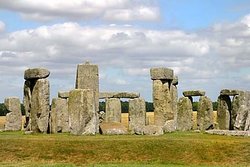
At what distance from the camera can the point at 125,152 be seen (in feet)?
95.7

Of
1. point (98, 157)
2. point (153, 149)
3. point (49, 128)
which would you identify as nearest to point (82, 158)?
point (98, 157)

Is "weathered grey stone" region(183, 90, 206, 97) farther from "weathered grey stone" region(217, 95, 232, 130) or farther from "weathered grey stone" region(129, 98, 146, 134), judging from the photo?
"weathered grey stone" region(129, 98, 146, 134)

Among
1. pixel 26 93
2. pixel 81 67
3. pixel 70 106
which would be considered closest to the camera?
pixel 70 106

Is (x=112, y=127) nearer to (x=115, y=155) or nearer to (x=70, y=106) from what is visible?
(x=70, y=106)

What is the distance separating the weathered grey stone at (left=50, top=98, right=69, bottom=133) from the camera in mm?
38438

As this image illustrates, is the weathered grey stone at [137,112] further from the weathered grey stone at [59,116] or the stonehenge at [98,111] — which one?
the weathered grey stone at [59,116]

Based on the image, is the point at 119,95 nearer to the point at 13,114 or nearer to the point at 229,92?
the point at 13,114

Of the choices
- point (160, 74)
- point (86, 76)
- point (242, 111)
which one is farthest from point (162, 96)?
point (86, 76)

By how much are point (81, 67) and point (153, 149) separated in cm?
1029

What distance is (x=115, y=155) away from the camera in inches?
1142

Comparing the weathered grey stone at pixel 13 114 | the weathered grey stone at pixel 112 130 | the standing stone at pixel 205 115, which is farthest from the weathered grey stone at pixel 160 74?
the weathered grey stone at pixel 13 114

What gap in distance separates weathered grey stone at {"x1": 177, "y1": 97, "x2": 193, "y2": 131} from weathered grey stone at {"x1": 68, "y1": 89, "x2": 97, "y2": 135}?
38.2 ft

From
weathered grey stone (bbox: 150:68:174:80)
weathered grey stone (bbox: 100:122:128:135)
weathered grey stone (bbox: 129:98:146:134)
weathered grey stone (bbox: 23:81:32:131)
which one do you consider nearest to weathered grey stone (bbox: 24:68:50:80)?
weathered grey stone (bbox: 23:81:32:131)

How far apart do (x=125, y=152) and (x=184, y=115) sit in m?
16.7
